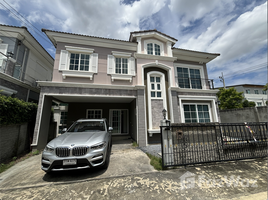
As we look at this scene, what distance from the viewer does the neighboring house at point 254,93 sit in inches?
1041

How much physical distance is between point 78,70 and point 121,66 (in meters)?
2.74

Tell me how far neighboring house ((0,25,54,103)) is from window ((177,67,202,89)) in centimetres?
1093

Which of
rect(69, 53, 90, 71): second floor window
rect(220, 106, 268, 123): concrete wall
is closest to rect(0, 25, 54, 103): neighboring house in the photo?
rect(69, 53, 90, 71): second floor window

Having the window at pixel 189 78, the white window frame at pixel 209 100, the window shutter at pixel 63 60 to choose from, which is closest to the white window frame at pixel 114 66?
the window shutter at pixel 63 60

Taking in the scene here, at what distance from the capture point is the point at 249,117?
8.75 metres

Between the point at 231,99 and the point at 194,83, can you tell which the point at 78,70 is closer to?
the point at 194,83

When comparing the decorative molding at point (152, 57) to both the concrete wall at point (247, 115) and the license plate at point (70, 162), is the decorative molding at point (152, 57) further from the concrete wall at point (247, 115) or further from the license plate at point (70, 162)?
the concrete wall at point (247, 115)

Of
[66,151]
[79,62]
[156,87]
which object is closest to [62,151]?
[66,151]

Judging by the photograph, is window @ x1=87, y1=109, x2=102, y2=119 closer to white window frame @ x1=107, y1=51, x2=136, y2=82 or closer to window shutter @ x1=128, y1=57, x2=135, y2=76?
white window frame @ x1=107, y1=51, x2=136, y2=82

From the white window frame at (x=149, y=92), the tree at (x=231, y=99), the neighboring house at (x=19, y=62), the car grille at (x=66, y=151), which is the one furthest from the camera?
the tree at (x=231, y=99)

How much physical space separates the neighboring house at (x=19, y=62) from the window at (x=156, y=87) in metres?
8.27

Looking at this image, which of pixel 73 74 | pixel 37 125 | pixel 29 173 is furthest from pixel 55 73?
pixel 29 173

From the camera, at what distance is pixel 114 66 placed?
7.32 metres

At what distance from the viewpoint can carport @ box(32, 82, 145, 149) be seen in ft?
19.3
